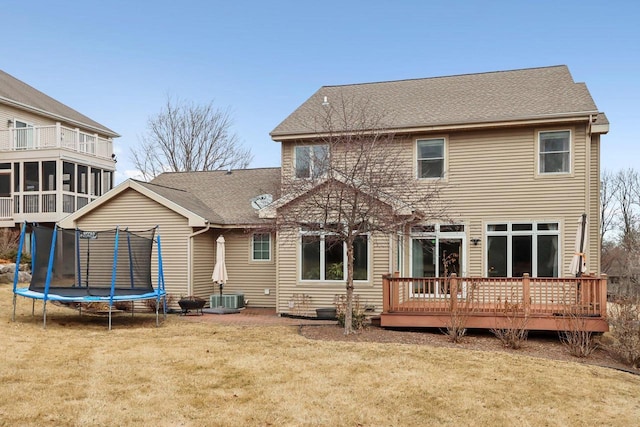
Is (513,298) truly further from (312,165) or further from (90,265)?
(90,265)

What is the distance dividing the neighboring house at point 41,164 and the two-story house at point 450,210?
8.77 metres

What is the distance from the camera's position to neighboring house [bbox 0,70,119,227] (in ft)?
77.4

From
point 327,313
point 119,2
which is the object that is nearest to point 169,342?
point 327,313

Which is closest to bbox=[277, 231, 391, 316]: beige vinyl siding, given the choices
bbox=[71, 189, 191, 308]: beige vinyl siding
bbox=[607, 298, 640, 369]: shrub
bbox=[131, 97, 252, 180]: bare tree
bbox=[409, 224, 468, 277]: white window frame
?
bbox=[409, 224, 468, 277]: white window frame

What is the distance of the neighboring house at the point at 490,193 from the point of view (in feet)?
44.6

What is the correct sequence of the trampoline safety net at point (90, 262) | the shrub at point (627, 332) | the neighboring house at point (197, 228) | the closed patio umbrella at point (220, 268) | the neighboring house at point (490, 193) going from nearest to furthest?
the shrub at point (627, 332) → the trampoline safety net at point (90, 262) → the neighboring house at point (490, 193) → the closed patio umbrella at point (220, 268) → the neighboring house at point (197, 228)

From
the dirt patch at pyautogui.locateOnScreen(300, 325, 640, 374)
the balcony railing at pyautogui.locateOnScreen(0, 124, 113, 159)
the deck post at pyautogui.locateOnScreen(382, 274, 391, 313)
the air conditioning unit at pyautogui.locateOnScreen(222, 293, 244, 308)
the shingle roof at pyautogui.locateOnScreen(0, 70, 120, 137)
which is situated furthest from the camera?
the shingle roof at pyautogui.locateOnScreen(0, 70, 120, 137)

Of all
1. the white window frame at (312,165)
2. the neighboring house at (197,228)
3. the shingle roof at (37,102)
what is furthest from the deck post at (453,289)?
the shingle roof at (37,102)

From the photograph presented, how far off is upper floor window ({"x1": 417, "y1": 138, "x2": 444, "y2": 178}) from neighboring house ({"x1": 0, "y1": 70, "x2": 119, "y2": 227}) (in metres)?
17.0

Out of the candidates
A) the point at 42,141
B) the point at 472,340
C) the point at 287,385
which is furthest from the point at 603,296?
the point at 42,141

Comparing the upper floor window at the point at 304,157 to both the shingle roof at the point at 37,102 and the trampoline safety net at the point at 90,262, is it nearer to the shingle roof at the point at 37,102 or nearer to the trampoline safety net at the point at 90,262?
the trampoline safety net at the point at 90,262

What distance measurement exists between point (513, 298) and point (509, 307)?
0.62m

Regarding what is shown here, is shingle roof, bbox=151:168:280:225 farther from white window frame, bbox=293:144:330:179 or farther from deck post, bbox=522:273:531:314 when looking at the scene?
deck post, bbox=522:273:531:314

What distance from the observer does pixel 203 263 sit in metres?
16.3
